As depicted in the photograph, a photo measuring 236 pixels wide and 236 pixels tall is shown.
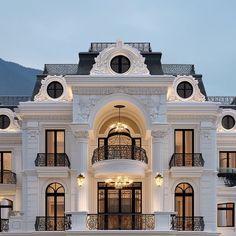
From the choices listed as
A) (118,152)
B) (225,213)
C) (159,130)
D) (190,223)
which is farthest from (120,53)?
(225,213)

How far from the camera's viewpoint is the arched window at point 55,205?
1587 inches

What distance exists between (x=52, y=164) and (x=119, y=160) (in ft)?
11.8

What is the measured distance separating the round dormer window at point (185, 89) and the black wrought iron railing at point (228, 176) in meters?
5.00

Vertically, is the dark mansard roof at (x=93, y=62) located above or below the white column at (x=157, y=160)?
above

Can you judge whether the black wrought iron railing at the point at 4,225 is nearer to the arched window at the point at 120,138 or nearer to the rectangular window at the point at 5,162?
the rectangular window at the point at 5,162

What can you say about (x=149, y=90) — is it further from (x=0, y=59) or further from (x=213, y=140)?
(x=0, y=59)

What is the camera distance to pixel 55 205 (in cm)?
4078

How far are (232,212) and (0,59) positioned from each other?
92658 millimetres

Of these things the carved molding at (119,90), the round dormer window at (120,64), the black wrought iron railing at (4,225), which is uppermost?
Result: the round dormer window at (120,64)

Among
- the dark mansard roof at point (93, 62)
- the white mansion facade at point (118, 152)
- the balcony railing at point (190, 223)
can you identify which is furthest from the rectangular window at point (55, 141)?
the balcony railing at point (190, 223)

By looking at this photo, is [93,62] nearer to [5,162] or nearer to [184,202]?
[5,162]

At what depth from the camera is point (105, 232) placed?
38.4 m

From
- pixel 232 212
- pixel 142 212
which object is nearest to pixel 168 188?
pixel 142 212

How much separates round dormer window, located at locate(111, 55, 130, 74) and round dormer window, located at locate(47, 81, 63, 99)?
341 centimetres
